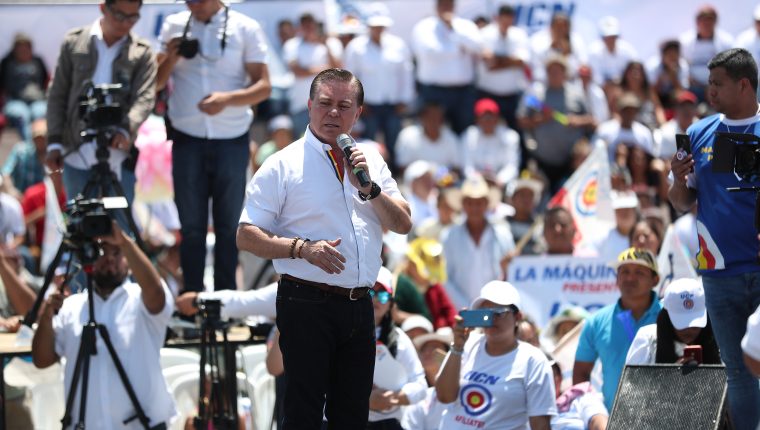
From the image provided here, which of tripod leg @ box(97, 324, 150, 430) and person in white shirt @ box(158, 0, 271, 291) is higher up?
person in white shirt @ box(158, 0, 271, 291)

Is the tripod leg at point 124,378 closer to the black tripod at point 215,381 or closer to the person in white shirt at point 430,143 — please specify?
the black tripod at point 215,381

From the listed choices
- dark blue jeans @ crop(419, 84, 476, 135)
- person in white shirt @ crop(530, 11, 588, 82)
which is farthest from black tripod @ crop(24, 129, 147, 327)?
person in white shirt @ crop(530, 11, 588, 82)

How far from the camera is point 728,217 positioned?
25.1 ft

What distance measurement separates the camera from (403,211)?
6.97m

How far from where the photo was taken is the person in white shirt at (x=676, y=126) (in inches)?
623

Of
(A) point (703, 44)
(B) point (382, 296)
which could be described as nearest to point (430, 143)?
(A) point (703, 44)

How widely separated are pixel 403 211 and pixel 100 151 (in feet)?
10.0

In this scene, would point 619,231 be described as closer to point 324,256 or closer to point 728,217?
point 728,217

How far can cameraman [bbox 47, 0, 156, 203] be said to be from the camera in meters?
9.82

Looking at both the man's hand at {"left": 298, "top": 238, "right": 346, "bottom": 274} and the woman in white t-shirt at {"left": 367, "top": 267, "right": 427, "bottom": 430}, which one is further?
the woman in white t-shirt at {"left": 367, "top": 267, "right": 427, "bottom": 430}

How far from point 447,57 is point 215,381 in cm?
829

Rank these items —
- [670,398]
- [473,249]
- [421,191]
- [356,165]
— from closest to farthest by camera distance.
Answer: [356,165] → [670,398] → [473,249] → [421,191]

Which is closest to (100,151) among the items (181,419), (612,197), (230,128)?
(230,128)

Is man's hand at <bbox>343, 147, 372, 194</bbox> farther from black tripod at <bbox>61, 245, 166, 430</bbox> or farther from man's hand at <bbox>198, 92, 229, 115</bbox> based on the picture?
man's hand at <bbox>198, 92, 229, 115</bbox>
